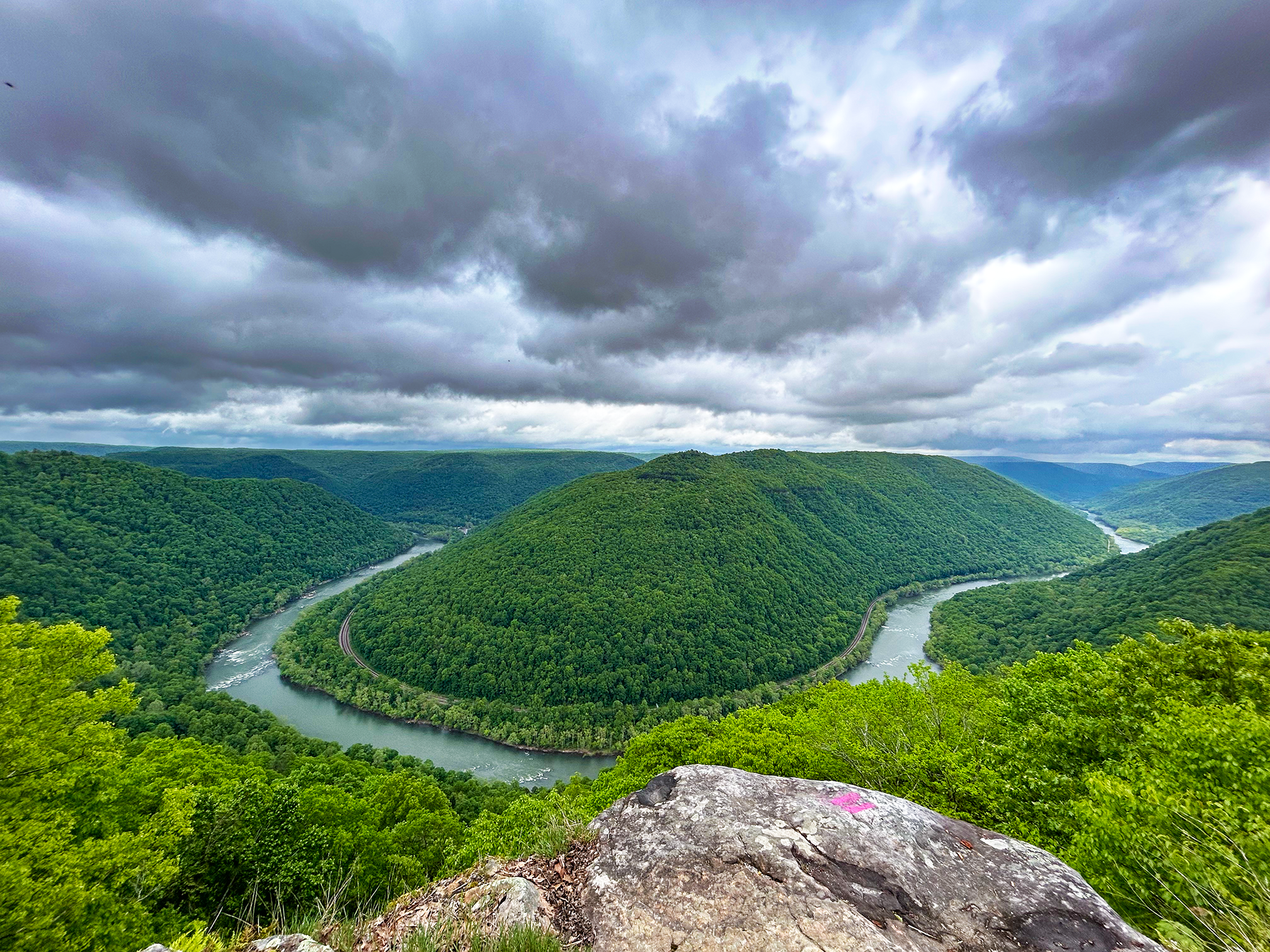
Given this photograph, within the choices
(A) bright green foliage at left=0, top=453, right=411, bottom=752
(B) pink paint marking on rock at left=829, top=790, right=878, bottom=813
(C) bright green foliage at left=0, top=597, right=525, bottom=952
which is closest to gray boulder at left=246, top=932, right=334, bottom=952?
(C) bright green foliage at left=0, top=597, right=525, bottom=952

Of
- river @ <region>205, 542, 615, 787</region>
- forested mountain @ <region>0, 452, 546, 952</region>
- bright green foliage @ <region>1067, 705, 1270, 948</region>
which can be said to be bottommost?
river @ <region>205, 542, 615, 787</region>

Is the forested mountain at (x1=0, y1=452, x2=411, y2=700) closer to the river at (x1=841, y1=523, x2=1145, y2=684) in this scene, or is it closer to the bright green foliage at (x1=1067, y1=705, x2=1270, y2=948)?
the bright green foliage at (x1=1067, y1=705, x2=1270, y2=948)

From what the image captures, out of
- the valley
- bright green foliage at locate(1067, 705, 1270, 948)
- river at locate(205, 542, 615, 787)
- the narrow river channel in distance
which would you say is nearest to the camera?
bright green foliage at locate(1067, 705, 1270, 948)

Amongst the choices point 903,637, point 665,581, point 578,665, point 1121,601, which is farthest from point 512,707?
point 1121,601

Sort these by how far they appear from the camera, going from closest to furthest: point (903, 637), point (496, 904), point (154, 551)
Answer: point (496, 904), point (903, 637), point (154, 551)

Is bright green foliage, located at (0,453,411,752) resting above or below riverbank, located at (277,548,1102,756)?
above

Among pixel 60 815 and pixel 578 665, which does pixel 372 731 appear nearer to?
pixel 578 665

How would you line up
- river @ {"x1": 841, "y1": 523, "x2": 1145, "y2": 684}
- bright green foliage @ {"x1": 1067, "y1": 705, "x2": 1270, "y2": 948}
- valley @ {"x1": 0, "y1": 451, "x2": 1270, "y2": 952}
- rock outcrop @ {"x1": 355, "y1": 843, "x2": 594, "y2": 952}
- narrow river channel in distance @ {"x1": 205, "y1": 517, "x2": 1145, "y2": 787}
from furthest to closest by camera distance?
river @ {"x1": 841, "y1": 523, "x2": 1145, "y2": 684} → narrow river channel in distance @ {"x1": 205, "y1": 517, "x2": 1145, "y2": 787} → valley @ {"x1": 0, "y1": 451, "x2": 1270, "y2": 952} → bright green foliage @ {"x1": 1067, "y1": 705, "x2": 1270, "y2": 948} → rock outcrop @ {"x1": 355, "y1": 843, "x2": 594, "y2": 952}
